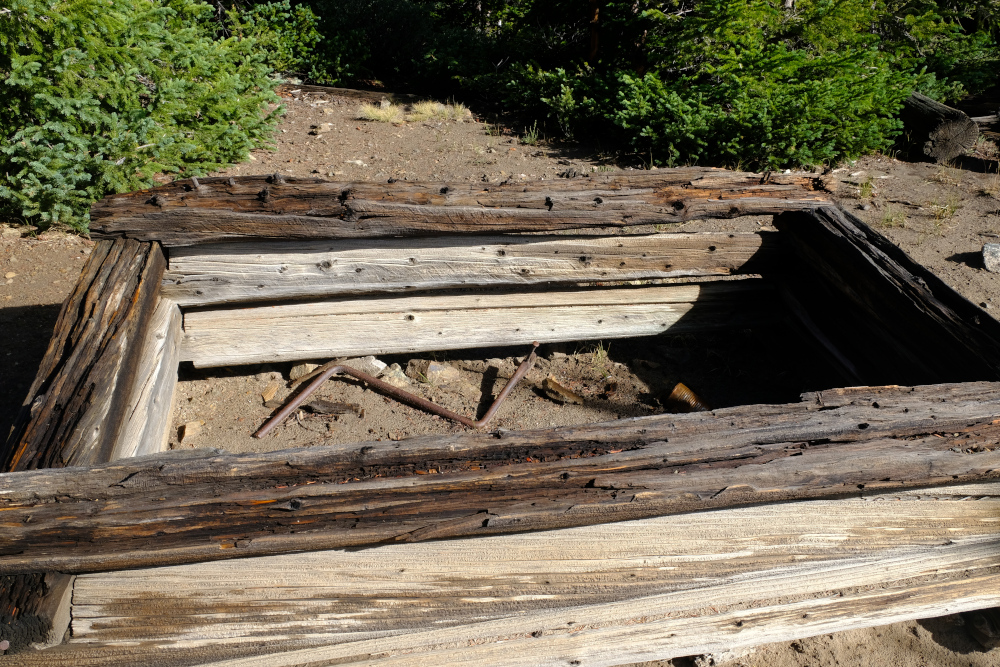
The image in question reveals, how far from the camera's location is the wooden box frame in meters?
1.66

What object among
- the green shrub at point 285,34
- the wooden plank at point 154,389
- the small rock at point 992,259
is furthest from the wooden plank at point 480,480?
the green shrub at point 285,34

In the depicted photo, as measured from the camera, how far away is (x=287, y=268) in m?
3.14

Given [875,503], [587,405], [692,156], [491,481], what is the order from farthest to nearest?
[692,156]
[587,405]
[875,503]
[491,481]

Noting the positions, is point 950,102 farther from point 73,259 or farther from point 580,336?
point 73,259

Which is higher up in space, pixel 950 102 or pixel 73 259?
pixel 950 102

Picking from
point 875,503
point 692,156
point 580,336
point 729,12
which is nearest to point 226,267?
point 580,336

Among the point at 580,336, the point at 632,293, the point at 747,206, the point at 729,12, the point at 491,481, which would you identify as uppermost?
the point at 729,12

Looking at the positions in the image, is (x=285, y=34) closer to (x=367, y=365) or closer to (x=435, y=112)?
(x=435, y=112)

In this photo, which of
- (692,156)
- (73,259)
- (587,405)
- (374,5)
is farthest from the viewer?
(374,5)

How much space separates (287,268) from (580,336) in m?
1.53

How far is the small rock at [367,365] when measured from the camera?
3.70 metres

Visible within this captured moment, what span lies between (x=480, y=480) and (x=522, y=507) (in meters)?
0.14

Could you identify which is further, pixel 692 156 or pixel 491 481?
pixel 692 156

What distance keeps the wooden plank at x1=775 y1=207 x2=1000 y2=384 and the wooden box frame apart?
0.5 inches
